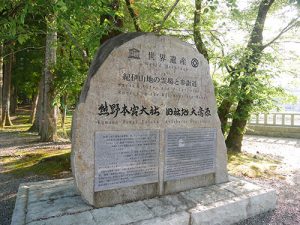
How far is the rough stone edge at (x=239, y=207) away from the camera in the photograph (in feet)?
13.3

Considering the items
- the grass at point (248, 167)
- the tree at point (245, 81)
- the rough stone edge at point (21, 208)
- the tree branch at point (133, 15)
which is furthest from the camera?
the grass at point (248, 167)

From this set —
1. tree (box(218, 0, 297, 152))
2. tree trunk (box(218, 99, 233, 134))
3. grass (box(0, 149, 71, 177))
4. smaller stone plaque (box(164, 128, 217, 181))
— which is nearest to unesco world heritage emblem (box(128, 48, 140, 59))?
smaller stone plaque (box(164, 128, 217, 181))

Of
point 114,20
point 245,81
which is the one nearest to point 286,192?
point 245,81

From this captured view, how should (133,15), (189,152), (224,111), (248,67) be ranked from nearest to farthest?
(189,152) → (133,15) → (248,67) → (224,111)

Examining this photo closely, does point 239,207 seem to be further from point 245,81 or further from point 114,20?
point 114,20

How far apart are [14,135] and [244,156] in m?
11.3

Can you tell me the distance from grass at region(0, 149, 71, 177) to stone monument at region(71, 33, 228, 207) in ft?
11.5

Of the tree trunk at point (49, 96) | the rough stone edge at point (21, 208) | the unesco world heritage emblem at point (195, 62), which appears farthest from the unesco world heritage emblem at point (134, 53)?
the tree trunk at point (49, 96)

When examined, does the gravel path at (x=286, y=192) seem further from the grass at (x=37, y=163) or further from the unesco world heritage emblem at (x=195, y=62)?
the grass at (x=37, y=163)

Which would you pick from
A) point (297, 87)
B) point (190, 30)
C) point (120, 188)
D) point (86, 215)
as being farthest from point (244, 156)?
point (86, 215)

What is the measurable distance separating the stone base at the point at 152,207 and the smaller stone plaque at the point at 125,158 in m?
0.37

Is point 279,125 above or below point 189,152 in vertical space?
above

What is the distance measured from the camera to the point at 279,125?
18.0 m

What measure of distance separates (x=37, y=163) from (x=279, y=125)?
15.5 meters
